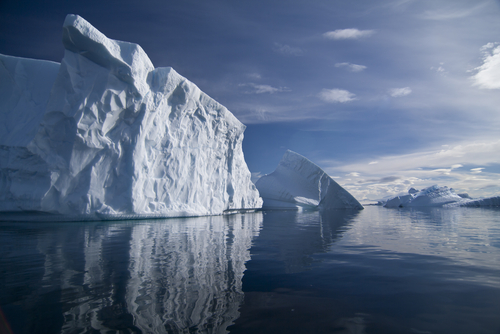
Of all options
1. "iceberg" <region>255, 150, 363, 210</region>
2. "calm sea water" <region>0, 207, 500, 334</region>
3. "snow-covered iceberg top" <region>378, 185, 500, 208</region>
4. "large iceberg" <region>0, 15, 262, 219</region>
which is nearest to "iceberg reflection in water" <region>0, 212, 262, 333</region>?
"calm sea water" <region>0, 207, 500, 334</region>

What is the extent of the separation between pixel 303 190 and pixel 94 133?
24815 mm

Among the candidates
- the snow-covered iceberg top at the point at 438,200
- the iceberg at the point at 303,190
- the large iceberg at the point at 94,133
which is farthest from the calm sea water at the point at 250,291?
the snow-covered iceberg top at the point at 438,200

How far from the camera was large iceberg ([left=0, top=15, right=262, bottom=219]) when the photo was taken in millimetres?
12141

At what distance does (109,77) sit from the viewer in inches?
513

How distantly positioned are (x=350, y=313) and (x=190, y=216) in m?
15.7

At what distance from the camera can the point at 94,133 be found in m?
12.7

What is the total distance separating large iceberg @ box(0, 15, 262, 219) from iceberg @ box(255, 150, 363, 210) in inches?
635

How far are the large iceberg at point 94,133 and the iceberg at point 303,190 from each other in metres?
16.1

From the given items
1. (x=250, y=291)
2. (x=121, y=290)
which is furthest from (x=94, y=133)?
(x=250, y=291)

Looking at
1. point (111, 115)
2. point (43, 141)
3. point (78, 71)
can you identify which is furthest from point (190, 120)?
point (43, 141)

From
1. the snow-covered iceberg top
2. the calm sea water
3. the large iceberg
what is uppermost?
the large iceberg

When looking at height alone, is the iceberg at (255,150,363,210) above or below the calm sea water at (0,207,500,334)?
above

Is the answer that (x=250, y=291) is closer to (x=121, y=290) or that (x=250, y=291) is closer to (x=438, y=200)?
(x=121, y=290)

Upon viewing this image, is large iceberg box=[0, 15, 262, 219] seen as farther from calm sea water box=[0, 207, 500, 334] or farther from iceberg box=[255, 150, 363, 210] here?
iceberg box=[255, 150, 363, 210]
